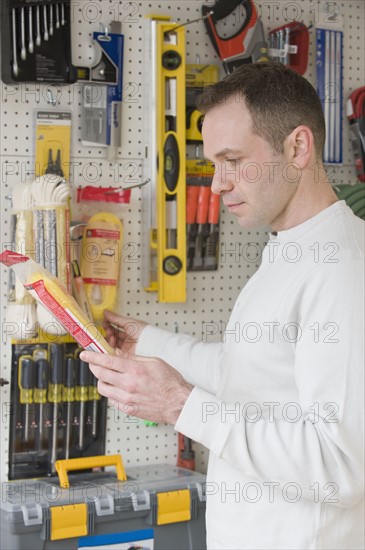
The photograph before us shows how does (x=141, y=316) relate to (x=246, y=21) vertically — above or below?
below

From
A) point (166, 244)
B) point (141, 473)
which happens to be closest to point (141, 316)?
point (166, 244)

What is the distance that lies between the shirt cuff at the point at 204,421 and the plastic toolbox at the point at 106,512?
0.74 m

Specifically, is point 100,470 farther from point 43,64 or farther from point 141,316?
point 43,64

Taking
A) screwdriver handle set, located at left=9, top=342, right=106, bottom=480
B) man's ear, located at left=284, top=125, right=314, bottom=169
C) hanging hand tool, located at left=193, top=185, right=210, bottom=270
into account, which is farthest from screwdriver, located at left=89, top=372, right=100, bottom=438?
man's ear, located at left=284, top=125, right=314, bottom=169

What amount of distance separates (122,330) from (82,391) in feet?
1.08

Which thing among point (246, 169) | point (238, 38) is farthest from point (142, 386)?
point (238, 38)

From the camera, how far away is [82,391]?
7.77 feet

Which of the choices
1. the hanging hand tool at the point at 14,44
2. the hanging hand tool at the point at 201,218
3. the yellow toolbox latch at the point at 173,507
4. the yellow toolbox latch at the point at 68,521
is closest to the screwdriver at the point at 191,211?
the hanging hand tool at the point at 201,218

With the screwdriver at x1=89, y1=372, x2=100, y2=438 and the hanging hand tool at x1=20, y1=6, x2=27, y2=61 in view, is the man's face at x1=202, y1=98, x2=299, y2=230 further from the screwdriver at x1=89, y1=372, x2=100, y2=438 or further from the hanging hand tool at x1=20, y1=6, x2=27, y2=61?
the screwdriver at x1=89, y1=372, x2=100, y2=438

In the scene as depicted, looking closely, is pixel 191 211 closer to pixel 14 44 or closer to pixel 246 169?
pixel 14 44

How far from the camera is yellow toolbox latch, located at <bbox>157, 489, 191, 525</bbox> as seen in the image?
7.23ft

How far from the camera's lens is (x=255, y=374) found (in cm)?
164

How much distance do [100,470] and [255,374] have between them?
3.10 feet

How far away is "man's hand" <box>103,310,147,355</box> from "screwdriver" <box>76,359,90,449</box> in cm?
26
